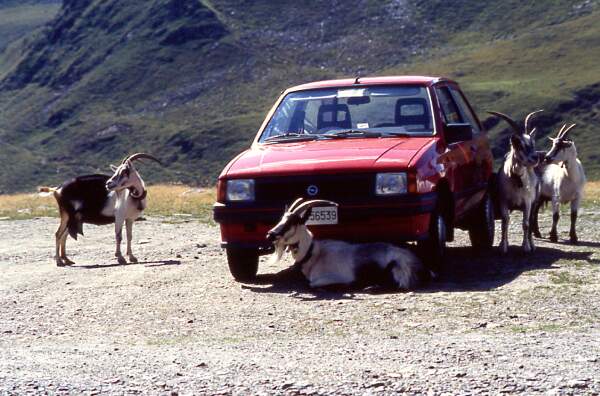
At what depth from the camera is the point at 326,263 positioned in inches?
428

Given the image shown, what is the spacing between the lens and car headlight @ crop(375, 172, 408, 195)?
34.4 feet

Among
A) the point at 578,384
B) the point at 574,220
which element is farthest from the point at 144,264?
the point at 578,384

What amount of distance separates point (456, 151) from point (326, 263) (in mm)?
2271

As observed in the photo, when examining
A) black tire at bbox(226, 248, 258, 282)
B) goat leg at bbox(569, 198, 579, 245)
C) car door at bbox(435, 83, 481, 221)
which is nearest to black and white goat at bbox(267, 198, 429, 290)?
black tire at bbox(226, 248, 258, 282)

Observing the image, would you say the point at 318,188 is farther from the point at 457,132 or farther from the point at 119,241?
the point at 119,241

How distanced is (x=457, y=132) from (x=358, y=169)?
1.65 meters

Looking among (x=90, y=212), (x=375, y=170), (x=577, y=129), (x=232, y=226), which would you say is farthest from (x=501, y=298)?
(x=577, y=129)

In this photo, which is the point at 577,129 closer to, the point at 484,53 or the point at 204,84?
the point at 484,53

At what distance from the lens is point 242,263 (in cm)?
1150

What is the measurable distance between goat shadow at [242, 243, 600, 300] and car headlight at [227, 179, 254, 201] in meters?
0.89

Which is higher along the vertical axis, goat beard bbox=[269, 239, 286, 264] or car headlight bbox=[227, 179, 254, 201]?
car headlight bbox=[227, 179, 254, 201]

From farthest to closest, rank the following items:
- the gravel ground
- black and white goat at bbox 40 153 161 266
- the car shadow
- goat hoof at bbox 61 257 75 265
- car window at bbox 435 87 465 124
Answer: black and white goat at bbox 40 153 161 266
goat hoof at bbox 61 257 75 265
the car shadow
car window at bbox 435 87 465 124
the gravel ground

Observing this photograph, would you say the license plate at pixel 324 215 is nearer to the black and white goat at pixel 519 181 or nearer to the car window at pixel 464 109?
the black and white goat at pixel 519 181

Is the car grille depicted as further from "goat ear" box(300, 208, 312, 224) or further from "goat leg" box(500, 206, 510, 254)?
"goat leg" box(500, 206, 510, 254)
